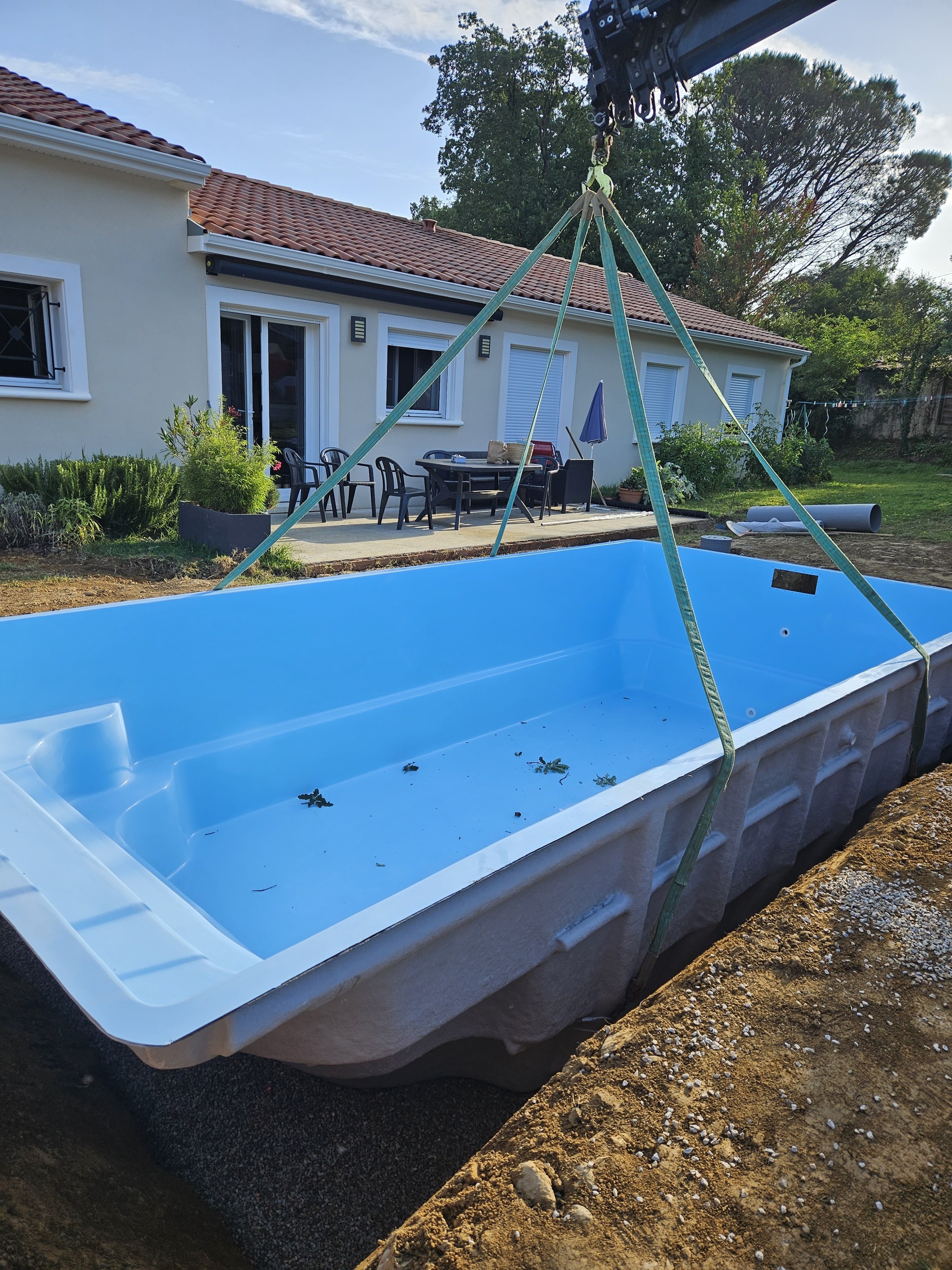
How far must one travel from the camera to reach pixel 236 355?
8070 mm

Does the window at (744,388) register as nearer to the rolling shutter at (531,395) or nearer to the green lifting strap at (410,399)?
the rolling shutter at (531,395)

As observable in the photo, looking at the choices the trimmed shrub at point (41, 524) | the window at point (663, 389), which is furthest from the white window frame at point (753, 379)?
the trimmed shrub at point (41, 524)

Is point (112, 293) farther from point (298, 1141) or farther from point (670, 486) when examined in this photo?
point (670, 486)

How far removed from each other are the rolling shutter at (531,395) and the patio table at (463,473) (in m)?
1.79

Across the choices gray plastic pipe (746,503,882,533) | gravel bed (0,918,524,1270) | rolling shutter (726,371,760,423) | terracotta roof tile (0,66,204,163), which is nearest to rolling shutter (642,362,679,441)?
rolling shutter (726,371,760,423)

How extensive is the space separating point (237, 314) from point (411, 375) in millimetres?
2277

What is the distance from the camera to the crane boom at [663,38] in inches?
91.9

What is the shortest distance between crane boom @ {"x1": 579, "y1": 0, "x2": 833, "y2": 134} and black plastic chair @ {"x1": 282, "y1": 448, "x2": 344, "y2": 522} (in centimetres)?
514

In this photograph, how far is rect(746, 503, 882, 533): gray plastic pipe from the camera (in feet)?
30.2

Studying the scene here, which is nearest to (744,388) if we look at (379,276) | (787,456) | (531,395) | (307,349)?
(787,456)

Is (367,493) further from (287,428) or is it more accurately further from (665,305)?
(665,305)

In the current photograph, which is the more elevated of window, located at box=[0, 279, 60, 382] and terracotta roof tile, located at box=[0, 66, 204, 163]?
terracotta roof tile, located at box=[0, 66, 204, 163]

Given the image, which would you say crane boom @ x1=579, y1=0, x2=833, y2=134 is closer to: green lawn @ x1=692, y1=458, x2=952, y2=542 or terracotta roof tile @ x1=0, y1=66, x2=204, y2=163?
terracotta roof tile @ x1=0, y1=66, x2=204, y2=163

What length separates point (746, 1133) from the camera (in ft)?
4.91
